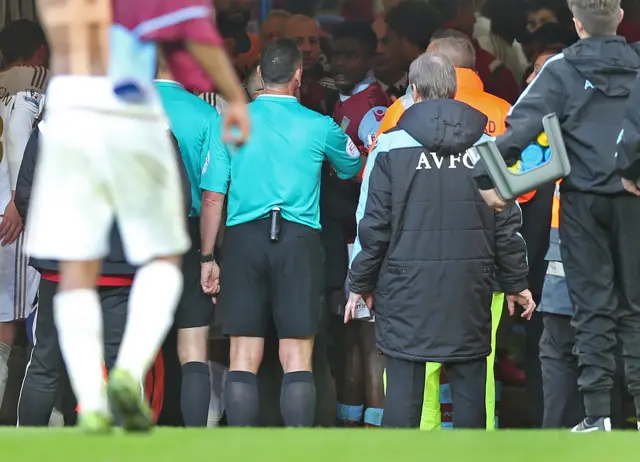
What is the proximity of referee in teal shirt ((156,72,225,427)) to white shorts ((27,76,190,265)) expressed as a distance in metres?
2.00

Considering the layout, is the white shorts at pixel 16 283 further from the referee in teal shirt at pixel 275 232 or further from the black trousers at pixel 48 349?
the referee in teal shirt at pixel 275 232

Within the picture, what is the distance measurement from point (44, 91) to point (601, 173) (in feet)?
8.92

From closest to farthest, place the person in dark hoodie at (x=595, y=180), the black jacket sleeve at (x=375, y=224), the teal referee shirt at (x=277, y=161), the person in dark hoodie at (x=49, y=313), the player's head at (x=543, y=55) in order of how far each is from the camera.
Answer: the person in dark hoodie at (x=595, y=180) < the person in dark hoodie at (x=49, y=313) < the black jacket sleeve at (x=375, y=224) < the teal referee shirt at (x=277, y=161) < the player's head at (x=543, y=55)

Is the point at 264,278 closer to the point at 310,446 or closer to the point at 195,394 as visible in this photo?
the point at 195,394

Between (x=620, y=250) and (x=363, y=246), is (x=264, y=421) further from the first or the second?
(x=620, y=250)

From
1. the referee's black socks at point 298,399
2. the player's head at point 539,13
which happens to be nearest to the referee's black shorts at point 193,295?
the referee's black socks at point 298,399

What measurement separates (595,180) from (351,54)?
2.06 metres

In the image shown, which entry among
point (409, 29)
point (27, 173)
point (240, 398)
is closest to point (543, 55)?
point (409, 29)

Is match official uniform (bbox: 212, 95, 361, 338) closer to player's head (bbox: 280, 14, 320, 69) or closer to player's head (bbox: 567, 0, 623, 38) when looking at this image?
player's head (bbox: 567, 0, 623, 38)

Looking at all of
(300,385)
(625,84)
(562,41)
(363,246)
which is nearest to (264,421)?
(300,385)

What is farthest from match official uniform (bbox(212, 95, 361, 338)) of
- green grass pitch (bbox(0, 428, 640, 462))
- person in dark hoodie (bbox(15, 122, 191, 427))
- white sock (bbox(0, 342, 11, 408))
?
green grass pitch (bbox(0, 428, 640, 462))

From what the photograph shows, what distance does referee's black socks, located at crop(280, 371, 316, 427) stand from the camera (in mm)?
5566

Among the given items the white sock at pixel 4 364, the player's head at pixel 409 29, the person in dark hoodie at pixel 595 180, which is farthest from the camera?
the player's head at pixel 409 29

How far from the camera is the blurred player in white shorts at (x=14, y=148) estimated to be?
6184 mm
